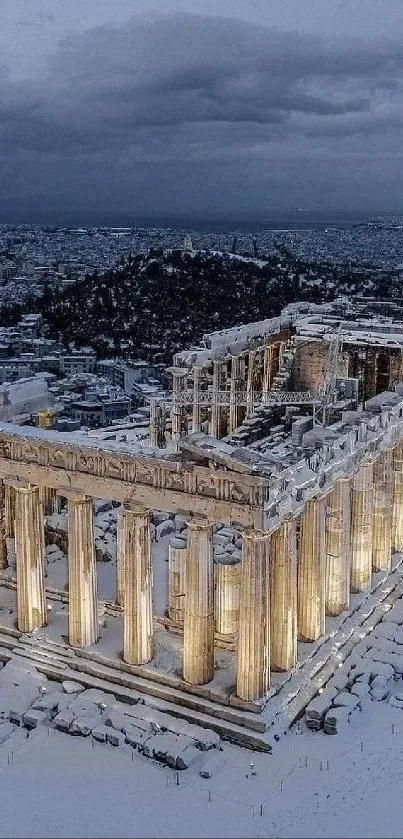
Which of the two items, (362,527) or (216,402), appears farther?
(216,402)

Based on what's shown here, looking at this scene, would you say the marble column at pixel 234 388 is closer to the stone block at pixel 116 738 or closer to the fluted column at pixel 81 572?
the fluted column at pixel 81 572

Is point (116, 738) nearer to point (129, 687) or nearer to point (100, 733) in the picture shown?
point (100, 733)

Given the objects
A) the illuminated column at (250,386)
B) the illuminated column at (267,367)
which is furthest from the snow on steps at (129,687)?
the illuminated column at (267,367)

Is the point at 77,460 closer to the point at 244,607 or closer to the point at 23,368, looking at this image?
the point at 244,607

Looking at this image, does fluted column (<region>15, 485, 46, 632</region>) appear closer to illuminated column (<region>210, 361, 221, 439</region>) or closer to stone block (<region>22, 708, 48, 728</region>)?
stone block (<region>22, 708, 48, 728</region>)

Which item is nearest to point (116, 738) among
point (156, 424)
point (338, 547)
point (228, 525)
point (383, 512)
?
point (228, 525)

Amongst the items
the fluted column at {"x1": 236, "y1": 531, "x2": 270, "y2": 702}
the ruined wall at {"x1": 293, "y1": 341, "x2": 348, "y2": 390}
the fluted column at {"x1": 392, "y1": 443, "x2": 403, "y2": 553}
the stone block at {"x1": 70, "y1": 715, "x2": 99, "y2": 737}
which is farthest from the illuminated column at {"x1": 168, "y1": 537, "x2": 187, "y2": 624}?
the ruined wall at {"x1": 293, "y1": 341, "x2": 348, "y2": 390}

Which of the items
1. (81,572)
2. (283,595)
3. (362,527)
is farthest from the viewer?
(362,527)
